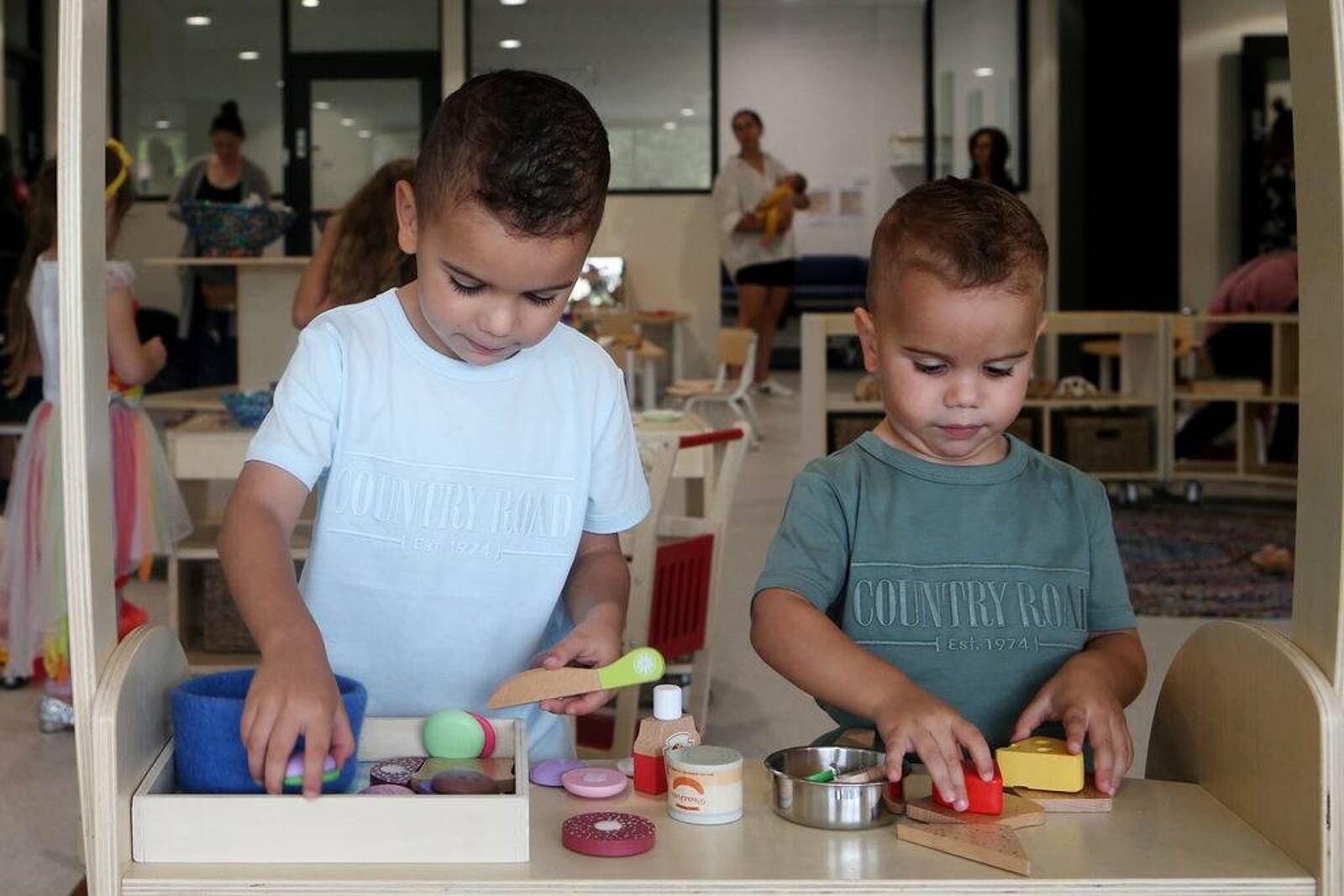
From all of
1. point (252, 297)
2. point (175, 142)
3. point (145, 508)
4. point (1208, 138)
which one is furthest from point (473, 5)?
point (145, 508)

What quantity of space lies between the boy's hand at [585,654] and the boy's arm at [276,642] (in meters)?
0.17

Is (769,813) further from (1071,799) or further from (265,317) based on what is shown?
(265,317)

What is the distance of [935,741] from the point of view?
1064 millimetres

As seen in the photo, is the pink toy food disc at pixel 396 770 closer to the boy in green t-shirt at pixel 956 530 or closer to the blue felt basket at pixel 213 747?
the blue felt basket at pixel 213 747

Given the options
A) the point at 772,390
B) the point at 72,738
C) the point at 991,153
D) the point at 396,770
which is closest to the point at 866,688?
the point at 396,770

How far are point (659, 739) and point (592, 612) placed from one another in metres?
0.19

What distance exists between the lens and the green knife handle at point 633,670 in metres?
1.04

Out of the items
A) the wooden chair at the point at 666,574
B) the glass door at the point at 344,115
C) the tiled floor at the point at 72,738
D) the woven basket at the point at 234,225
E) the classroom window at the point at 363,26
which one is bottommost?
the tiled floor at the point at 72,738

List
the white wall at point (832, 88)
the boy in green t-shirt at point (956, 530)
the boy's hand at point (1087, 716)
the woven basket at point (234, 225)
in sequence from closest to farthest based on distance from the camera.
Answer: the boy's hand at point (1087, 716) → the boy in green t-shirt at point (956, 530) → the woven basket at point (234, 225) → the white wall at point (832, 88)

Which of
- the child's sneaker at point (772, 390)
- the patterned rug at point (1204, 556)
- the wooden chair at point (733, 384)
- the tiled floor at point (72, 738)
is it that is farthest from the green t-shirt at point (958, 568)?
the child's sneaker at point (772, 390)

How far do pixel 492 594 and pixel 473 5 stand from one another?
36.4ft

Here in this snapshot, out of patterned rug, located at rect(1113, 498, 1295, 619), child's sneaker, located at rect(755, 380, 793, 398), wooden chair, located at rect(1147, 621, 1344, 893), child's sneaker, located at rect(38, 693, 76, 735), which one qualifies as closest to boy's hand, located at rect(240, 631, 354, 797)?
wooden chair, located at rect(1147, 621, 1344, 893)

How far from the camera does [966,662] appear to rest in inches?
52.4

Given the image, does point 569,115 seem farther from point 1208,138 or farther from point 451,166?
point 1208,138
